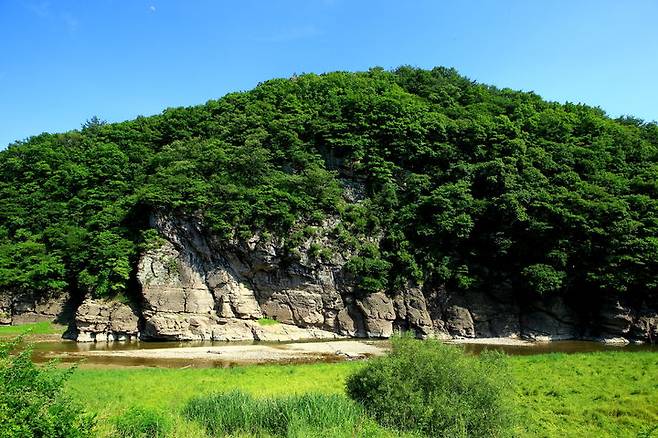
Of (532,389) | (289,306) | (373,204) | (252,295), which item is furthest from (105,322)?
(532,389)

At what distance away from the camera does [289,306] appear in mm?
60938

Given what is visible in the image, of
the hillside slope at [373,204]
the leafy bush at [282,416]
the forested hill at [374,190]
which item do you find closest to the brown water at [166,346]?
the hillside slope at [373,204]

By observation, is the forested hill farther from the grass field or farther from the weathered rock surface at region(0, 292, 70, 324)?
the grass field

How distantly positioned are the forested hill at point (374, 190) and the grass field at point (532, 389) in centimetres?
2914

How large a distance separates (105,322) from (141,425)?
159 feet

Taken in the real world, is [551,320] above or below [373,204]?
below

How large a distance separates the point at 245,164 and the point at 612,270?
51.1 meters

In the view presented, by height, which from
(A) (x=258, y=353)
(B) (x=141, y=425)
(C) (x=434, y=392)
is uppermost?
(C) (x=434, y=392)

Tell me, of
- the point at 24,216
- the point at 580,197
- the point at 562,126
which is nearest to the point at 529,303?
the point at 580,197

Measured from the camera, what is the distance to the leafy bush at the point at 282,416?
13844 millimetres

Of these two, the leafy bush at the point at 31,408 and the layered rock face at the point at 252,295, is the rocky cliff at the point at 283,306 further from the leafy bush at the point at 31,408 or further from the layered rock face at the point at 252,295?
the leafy bush at the point at 31,408

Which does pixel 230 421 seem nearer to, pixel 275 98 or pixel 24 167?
pixel 275 98

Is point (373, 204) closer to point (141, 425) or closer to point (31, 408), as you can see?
point (141, 425)

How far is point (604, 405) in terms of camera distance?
22422 mm
